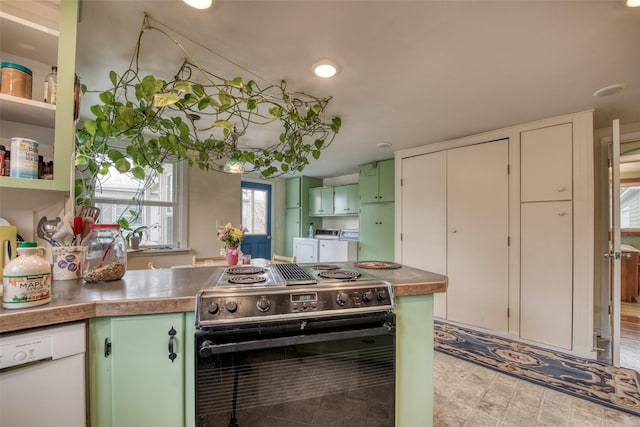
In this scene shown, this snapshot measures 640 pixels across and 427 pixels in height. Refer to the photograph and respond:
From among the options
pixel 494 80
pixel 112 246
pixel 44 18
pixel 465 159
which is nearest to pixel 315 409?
pixel 112 246

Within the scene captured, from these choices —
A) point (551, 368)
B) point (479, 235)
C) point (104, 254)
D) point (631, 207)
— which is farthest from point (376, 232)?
point (631, 207)

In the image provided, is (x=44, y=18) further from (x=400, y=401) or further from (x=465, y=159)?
(x=465, y=159)

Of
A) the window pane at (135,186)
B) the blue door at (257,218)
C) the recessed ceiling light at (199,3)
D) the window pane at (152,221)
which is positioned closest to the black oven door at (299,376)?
the recessed ceiling light at (199,3)

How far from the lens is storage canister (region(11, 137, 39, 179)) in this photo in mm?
1079

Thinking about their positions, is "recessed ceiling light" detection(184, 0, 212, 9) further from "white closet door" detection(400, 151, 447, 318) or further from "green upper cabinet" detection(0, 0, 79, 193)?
"white closet door" detection(400, 151, 447, 318)

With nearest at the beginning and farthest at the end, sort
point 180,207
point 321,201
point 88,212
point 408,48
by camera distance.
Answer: point 88,212
point 408,48
point 180,207
point 321,201

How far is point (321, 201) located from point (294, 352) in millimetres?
4382

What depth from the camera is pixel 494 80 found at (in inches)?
73.0

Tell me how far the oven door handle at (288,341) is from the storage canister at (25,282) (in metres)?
0.56

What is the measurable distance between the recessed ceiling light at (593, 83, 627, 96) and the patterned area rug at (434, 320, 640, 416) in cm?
217

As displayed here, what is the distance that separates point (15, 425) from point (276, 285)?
886 mm

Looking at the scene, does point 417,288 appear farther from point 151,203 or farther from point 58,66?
Answer: point 151,203

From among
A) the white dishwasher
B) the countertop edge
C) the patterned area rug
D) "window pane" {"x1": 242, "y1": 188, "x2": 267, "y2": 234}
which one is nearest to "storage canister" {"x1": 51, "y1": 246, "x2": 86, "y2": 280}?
the white dishwasher

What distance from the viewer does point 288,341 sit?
1019mm
